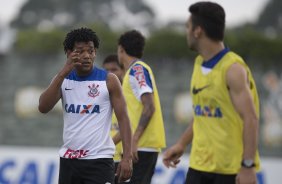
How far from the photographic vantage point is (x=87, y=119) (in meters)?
5.92

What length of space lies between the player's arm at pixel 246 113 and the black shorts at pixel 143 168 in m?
2.68

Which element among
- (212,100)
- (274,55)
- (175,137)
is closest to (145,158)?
(212,100)

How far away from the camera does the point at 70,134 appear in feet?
19.6

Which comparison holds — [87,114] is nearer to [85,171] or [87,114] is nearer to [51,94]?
[51,94]

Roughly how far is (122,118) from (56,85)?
63cm

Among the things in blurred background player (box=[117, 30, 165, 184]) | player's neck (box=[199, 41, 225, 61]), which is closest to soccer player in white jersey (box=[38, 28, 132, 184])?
player's neck (box=[199, 41, 225, 61])

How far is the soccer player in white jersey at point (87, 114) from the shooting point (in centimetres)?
591

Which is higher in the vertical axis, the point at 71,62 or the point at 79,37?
the point at 79,37

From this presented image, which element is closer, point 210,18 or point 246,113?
point 246,113

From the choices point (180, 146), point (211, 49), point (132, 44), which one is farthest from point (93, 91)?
point (132, 44)

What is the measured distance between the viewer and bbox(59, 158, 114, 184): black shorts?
19.4 feet

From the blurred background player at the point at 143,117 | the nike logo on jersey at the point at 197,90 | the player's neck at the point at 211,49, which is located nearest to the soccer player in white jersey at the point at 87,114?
the nike logo on jersey at the point at 197,90

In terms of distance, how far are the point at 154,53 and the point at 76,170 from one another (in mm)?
12817

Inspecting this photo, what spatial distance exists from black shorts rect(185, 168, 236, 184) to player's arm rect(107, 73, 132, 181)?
0.72 metres
